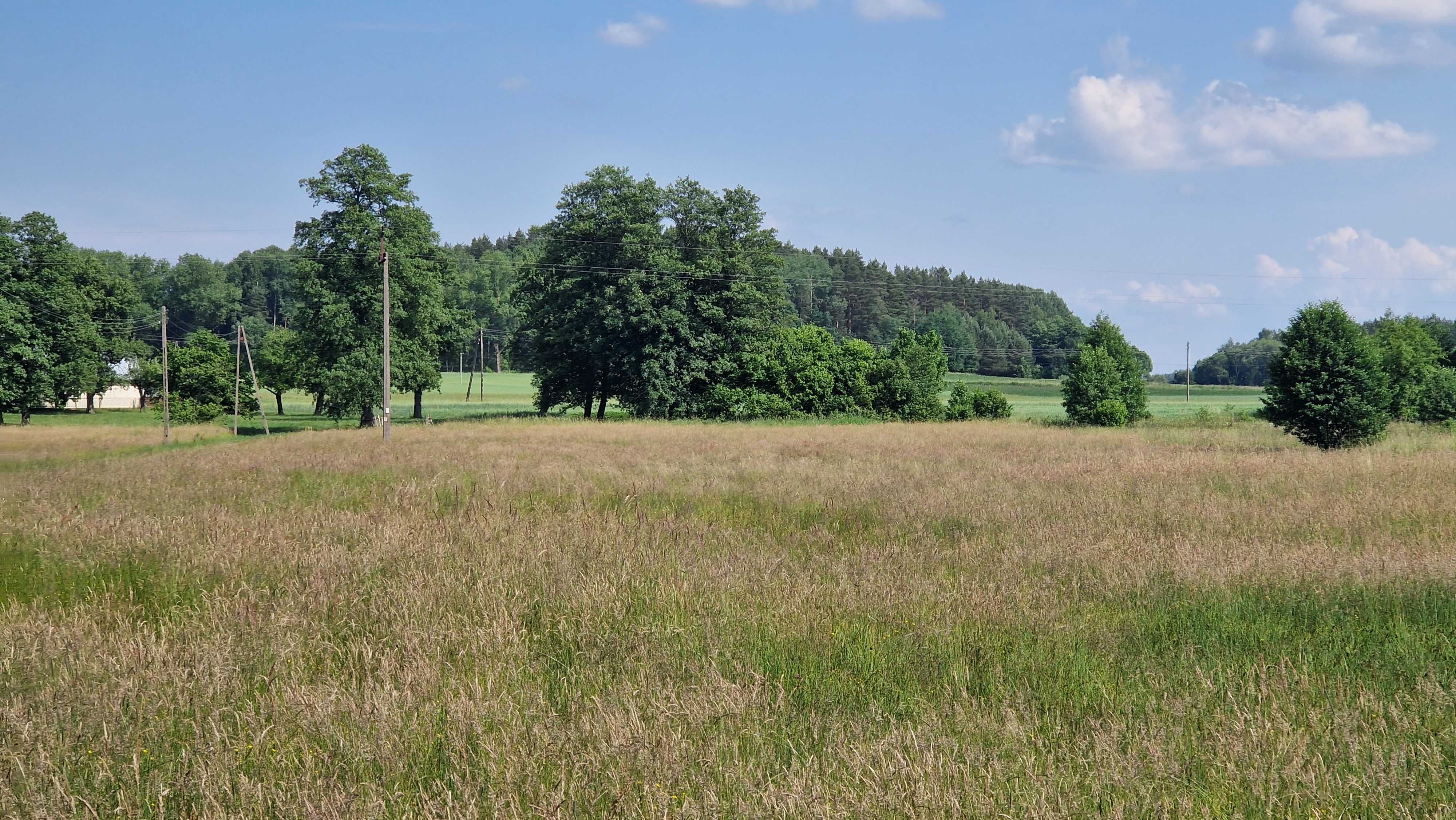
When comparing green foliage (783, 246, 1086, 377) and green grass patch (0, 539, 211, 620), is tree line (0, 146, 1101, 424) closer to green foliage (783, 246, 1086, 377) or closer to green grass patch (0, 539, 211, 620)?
green grass patch (0, 539, 211, 620)

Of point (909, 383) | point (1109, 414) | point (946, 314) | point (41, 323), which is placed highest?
point (946, 314)

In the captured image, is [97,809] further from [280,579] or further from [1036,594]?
[1036,594]

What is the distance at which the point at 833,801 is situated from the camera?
3.15 metres

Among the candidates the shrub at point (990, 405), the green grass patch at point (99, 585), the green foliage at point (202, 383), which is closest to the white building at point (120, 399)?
the green foliage at point (202, 383)

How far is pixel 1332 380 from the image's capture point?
25719 mm

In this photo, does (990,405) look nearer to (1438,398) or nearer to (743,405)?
(743,405)

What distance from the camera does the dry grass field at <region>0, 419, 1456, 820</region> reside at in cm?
327

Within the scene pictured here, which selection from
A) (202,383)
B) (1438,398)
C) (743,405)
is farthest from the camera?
(202,383)

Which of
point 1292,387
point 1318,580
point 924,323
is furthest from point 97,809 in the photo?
point 924,323

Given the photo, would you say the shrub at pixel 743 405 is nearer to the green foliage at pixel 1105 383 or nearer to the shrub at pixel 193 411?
the green foliage at pixel 1105 383

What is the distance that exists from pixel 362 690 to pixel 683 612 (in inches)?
81.7

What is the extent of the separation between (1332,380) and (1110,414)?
22.5m

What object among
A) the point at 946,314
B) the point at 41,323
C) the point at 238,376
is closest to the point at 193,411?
the point at 41,323

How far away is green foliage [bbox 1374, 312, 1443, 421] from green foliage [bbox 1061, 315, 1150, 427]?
12.2m
